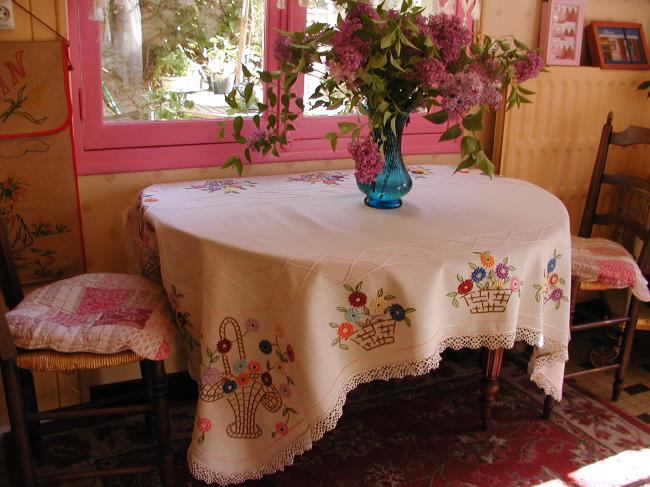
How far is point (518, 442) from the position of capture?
7.09ft

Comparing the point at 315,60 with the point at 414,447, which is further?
the point at 414,447

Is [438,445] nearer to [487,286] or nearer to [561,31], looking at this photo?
[487,286]

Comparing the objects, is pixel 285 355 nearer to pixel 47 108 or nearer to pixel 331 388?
pixel 331 388

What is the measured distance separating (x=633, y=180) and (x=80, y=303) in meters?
2.03

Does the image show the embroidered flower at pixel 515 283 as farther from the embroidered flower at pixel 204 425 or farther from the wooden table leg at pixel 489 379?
the embroidered flower at pixel 204 425

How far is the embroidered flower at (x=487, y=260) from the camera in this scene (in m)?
1.58

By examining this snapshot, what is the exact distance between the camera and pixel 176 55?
2.18m

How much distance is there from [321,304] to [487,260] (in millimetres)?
424

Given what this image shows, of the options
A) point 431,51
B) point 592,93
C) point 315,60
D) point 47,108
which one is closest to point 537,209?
point 431,51

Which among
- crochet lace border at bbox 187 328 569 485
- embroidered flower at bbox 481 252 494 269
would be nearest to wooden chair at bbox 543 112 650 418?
crochet lace border at bbox 187 328 569 485

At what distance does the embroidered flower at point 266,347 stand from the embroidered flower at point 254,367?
0.04 m

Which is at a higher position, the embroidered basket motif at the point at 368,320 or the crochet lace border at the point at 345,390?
the embroidered basket motif at the point at 368,320

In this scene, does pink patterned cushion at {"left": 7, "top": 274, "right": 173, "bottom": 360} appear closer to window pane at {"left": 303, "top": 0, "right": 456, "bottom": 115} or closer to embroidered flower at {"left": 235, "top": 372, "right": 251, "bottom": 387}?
embroidered flower at {"left": 235, "top": 372, "right": 251, "bottom": 387}

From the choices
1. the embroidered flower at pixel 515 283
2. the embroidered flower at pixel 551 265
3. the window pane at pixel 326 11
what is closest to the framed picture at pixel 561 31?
the window pane at pixel 326 11
